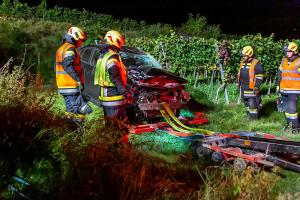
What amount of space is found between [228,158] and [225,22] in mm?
39251

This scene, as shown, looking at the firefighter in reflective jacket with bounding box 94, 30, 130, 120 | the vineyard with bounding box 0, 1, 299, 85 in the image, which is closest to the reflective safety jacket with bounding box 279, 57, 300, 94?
the vineyard with bounding box 0, 1, 299, 85

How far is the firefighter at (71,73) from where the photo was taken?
26.6 ft

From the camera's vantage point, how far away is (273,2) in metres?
63.9

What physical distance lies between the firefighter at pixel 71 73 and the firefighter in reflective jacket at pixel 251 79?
4151mm

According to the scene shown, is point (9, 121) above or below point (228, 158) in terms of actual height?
above

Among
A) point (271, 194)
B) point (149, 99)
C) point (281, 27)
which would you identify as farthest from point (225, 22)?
point (271, 194)

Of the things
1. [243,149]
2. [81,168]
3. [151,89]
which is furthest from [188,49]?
[81,168]

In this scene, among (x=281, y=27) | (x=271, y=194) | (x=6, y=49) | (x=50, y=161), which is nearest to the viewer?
(x=50, y=161)

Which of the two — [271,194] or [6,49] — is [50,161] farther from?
[6,49]

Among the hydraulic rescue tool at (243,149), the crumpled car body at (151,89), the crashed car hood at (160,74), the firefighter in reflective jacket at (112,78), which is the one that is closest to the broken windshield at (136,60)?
the crumpled car body at (151,89)

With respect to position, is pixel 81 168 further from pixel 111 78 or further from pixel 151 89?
pixel 151 89

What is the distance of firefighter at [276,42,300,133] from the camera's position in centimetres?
952

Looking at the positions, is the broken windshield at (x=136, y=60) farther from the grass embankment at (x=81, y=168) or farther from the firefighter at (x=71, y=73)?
the grass embankment at (x=81, y=168)

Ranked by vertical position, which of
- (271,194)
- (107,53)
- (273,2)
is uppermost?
(273,2)
